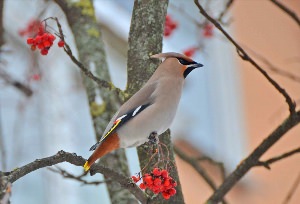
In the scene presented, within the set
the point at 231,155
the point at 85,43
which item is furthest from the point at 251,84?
the point at 85,43

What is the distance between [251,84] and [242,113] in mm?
314

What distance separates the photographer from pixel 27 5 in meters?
6.46

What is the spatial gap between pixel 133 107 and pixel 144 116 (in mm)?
50

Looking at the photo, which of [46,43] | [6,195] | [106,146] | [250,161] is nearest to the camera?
[6,195]

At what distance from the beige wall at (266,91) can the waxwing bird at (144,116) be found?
Result: 198 inches

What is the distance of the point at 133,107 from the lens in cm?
239

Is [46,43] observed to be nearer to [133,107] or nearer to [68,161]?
[133,107]

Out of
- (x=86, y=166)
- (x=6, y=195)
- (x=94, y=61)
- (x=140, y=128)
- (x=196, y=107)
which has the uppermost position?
(x=196, y=107)

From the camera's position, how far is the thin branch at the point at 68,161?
1.92 m

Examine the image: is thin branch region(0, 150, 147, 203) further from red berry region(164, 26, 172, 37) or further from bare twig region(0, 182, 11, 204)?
red berry region(164, 26, 172, 37)

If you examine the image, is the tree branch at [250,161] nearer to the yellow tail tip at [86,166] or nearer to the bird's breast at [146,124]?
the bird's breast at [146,124]

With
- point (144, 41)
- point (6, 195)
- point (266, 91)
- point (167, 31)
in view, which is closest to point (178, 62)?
point (144, 41)

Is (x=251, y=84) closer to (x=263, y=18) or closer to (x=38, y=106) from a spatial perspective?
(x=263, y=18)

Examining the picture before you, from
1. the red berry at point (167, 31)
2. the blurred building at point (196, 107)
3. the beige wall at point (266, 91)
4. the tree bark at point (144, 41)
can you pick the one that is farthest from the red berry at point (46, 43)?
the beige wall at point (266, 91)
